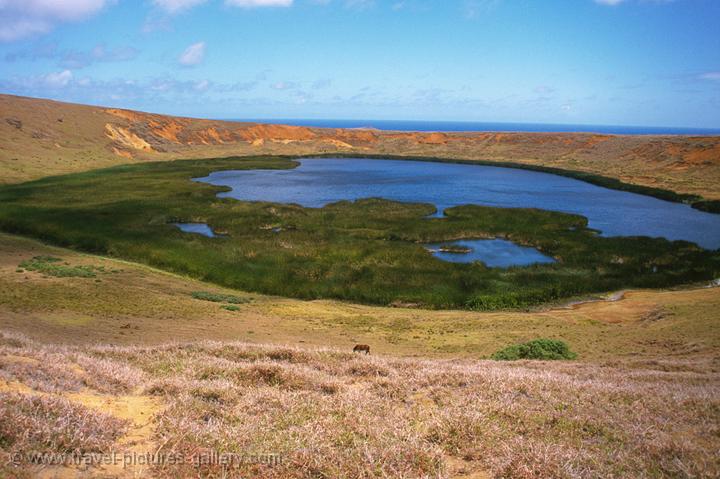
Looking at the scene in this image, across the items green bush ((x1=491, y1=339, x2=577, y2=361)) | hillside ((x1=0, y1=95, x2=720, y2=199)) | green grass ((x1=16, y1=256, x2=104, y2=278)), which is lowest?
green grass ((x1=16, y1=256, x2=104, y2=278))

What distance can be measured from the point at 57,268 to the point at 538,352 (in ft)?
76.7

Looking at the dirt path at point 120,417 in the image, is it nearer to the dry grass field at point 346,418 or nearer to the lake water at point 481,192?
the dry grass field at point 346,418

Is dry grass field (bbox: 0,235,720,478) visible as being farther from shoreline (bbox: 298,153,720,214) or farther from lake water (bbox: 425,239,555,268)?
shoreline (bbox: 298,153,720,214)

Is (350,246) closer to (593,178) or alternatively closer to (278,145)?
(593,178)

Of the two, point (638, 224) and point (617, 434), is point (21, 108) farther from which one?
point (617, 434)

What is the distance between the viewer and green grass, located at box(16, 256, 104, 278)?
81.1 feet

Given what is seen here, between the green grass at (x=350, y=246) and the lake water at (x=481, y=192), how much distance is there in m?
5.03

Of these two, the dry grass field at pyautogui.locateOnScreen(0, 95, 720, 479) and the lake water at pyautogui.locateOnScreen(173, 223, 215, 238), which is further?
the lake water at pyautogui.locateOnScreen(173, 223, 215, 238)

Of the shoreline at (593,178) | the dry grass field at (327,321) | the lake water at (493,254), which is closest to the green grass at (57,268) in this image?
the dry grass field at (327,321)

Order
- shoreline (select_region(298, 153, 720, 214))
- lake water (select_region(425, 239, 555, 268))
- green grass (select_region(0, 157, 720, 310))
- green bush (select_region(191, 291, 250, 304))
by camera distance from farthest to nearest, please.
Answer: shoreline (select_region(298, 153, 720, 214)) → lake water (select_region(425, 239, 555, 268)) → green grass (select_region(0, 157, 720, 310)) → green bush (select_region(191, 291, 250, 304))

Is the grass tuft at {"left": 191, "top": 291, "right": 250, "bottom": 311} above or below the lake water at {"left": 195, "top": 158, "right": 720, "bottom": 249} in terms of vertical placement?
below

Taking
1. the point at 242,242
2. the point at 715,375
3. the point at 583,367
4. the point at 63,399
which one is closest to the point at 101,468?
the point at 63,399

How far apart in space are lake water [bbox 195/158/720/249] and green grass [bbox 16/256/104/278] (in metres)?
28.8

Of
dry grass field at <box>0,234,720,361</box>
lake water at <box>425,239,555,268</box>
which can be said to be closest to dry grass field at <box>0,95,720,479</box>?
dry grass field at <box>0,234,720,361</box>
